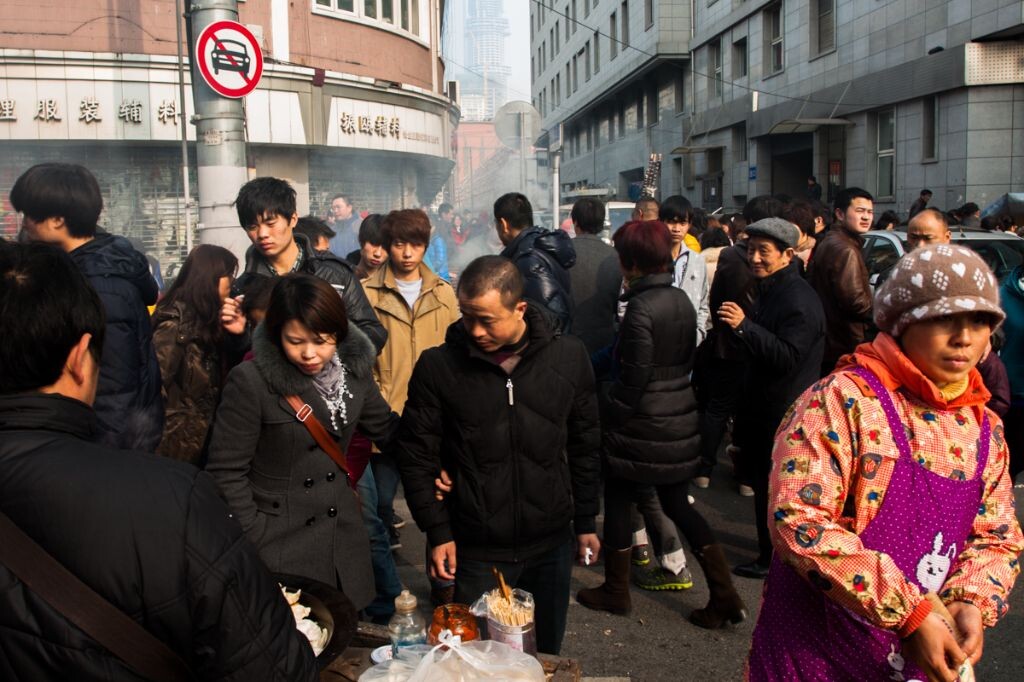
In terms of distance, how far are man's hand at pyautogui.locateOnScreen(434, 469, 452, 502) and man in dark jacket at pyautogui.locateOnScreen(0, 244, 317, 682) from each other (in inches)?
62.2

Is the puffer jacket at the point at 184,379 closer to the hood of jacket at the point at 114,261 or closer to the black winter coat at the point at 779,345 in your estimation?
the hood of jacket at the point at 114,261

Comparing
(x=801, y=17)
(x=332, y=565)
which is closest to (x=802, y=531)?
(x=332, y=565)

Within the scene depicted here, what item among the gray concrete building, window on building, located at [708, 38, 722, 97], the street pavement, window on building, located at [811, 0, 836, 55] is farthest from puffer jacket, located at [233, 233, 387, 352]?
window on building, located at [708, 38, 722, 97]

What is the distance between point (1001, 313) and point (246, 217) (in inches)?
130

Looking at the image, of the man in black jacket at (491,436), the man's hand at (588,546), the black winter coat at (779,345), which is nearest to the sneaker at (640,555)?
the black winter coat at (779,345)

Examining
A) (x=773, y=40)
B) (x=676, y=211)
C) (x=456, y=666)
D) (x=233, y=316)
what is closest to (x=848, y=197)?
(x=676, y=211)

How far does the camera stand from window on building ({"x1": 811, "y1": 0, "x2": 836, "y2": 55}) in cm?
2136

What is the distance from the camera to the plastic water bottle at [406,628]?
2582mm

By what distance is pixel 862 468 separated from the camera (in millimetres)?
2031

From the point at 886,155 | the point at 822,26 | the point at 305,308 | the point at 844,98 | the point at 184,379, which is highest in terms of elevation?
the point at 822,26

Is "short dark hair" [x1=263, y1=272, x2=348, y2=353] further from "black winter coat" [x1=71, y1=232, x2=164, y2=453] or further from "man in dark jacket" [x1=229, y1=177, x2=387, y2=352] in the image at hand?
"man in dark jacket" [x1=229, y1=177, x2=387, y2=352]

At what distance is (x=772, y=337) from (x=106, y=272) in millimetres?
3142

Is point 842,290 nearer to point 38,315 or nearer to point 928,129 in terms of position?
point 38,315

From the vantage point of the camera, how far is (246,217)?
424 cm
